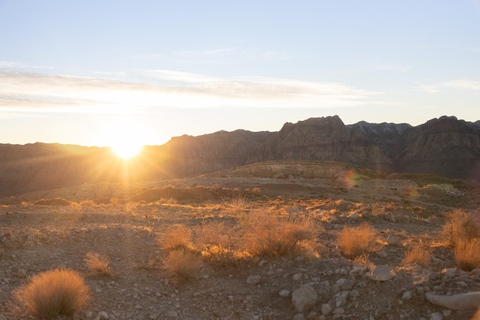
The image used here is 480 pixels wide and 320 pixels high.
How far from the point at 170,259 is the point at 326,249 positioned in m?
3.49

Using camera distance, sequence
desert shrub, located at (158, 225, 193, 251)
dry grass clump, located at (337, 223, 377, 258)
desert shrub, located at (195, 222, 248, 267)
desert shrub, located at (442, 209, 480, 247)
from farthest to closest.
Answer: desert shrub, located at (442, 209, 480, 247)
desert shrub, located at (158, 225, 193, 251)
dry grass clump, located at (337, 223, 377, 258)
desert shrub, located at (195, 222, 248, 267)

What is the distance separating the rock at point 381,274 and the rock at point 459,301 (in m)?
0.80

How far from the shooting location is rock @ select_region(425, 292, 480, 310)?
5.09 metres

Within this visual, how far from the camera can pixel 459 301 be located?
5152 millimetres

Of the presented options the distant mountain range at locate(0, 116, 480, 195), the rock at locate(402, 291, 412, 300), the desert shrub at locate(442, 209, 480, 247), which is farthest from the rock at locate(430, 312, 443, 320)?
the distant mountain range at locate(0, 116, 480, 195)

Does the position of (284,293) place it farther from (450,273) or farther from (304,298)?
(450,273)

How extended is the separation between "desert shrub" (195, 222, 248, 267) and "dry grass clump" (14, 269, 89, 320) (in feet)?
9.03

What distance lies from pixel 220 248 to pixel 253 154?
121650 millimetres

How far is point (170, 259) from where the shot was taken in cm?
739

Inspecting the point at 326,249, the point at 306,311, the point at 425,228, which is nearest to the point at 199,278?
the point at 306,311

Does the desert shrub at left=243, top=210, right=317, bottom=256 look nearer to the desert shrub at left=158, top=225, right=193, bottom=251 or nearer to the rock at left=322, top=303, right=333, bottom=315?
→ the desert shrub at left=158, top=225, right=193, bottom=251

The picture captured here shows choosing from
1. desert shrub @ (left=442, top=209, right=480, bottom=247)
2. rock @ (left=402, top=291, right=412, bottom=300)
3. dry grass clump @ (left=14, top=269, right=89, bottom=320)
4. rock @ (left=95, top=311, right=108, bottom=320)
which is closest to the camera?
dry grass clump @ (left=14, top=269, right=89, bottom=320)

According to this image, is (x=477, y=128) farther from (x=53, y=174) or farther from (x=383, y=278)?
(x=383, y=278)

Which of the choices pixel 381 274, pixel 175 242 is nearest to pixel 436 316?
pixel 381 274
